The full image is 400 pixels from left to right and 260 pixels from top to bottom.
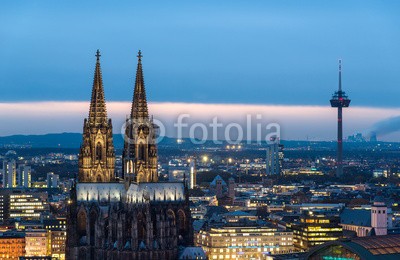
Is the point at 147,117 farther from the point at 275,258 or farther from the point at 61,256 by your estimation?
the point at 61,256

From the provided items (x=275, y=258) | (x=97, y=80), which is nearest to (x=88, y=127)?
(x=97, y=80)

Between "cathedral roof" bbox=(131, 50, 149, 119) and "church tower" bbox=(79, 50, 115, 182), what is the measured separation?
350 cm

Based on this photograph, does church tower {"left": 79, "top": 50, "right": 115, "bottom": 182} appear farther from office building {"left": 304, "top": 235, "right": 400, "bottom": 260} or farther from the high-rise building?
the high-rise building

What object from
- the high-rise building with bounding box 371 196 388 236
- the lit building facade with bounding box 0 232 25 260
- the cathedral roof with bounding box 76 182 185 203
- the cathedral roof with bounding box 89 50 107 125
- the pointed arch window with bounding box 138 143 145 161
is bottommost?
the lit building facade with bounding box 0 232 25 260

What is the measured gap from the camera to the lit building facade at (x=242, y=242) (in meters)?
165

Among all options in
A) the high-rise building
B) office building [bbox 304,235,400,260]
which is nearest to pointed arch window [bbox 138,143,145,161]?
office building [bbox 304,235,400,260]

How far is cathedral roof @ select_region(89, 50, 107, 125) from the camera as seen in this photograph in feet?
481

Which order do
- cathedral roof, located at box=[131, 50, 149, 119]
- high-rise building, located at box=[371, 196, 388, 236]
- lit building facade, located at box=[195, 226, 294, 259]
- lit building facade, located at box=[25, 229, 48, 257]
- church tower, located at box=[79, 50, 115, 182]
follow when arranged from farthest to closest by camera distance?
high-rise building, located at box=[371, 196, 388, 236] < lit building facade, located at box=[25, 229, 48, 257] < lit building facade, located at box=[195, 226, 294, 259] < church tower, located at box=[79, 50, 115, 182] < cathedral roof, located at box=[131, 50, 149, 119]

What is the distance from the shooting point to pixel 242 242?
167 meters

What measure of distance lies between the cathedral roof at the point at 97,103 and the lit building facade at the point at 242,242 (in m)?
27.3

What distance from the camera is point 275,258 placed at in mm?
142500

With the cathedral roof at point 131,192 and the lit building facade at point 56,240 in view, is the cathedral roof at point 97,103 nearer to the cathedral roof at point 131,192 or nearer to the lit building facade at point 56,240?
the cathedral roof at point 131,192

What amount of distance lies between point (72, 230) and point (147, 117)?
56.3ft

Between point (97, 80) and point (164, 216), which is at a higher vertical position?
point (97, 80)
